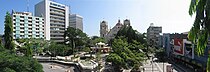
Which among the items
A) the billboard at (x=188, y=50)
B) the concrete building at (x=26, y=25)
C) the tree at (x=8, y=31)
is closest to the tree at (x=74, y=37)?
the concrete building at (x=26, y=25)

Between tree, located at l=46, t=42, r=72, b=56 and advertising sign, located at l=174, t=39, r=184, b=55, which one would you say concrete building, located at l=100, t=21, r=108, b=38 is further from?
advertising sign, located at l=174, t=39, r=184, b=55

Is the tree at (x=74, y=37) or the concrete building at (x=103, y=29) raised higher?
the concrete building at (x=103, y=29)

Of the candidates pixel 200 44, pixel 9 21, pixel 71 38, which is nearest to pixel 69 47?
pixel 71 38

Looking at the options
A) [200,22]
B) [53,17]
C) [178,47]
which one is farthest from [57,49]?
[200,22]

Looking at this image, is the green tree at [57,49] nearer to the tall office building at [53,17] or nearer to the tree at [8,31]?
the tree at [8,31]

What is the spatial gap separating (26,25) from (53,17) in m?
14.6

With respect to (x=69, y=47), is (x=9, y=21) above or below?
above

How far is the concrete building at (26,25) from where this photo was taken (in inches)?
3474

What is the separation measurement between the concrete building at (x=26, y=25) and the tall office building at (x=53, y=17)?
2885 mm

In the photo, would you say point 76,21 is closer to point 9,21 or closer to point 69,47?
point 69,47

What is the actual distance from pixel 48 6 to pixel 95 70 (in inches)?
2675

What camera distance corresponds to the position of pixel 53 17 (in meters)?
104

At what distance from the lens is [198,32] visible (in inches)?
132

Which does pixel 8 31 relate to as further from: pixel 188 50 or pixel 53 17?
pixel 53 17
